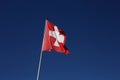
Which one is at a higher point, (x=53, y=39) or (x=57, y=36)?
(x=57, y=36)

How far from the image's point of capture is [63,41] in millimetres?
26688

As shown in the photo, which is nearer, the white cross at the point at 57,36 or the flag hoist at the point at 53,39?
the flag hoist at the point at 53,39

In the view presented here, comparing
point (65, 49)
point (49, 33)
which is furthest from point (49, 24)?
point (65, 49)

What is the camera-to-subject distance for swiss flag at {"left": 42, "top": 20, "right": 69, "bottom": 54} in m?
25.6

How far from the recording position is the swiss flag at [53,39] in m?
25.6

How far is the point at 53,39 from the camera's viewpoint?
1033 inches

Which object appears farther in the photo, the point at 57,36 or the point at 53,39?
the point at 57,36

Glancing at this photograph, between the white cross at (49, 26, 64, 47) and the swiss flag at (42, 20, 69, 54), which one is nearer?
the swiss flag at (42, 20, 69, 54)

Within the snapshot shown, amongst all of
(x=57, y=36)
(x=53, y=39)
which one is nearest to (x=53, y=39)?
(x=53, y=39)

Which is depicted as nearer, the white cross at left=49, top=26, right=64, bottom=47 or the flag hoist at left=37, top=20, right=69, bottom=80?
the flag hoist at left=37, top=20, right=69, bottom=80

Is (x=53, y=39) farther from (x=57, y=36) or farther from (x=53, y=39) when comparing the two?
(x=57, y=36)

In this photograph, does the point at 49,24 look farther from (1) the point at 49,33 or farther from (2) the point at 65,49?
(2) the point at 65,49

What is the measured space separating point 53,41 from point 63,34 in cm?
139

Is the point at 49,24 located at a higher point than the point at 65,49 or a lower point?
higher
